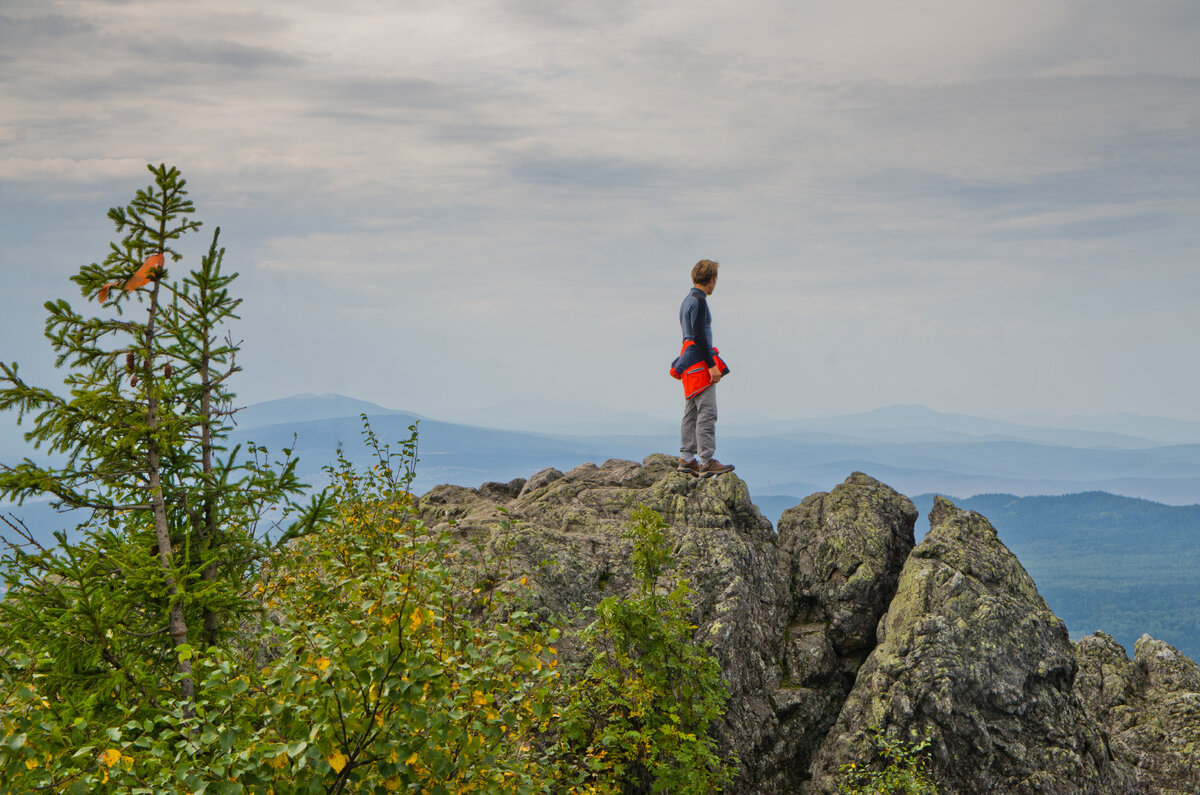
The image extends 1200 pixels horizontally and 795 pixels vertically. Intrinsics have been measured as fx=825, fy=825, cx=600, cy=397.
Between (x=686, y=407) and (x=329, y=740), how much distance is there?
1363 centimetres

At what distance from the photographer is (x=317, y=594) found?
8023mm

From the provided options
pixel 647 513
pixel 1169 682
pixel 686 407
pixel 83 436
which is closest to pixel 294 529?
pixel 83 436

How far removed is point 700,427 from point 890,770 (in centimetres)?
776

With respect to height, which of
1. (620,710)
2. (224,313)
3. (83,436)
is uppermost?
(224,313)

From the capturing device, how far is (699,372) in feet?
59.0

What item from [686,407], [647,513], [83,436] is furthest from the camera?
[686,407]

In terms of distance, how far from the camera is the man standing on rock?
1745 cm

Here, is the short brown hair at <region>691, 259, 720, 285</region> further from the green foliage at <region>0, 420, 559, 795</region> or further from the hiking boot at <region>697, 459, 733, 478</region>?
the green foliage at <region>0, 420, 559, 795</region>

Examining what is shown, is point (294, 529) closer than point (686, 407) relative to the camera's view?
Yes

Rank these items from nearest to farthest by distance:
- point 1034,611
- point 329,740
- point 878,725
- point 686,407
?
point 329,740 → point 878,725 → point 1034,611 → point 686,407

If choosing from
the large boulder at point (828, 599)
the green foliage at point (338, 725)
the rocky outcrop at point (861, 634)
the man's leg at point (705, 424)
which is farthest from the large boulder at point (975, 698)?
the green foliage at point (338, 725)

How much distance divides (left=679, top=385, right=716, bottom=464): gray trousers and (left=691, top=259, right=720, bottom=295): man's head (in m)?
2.23

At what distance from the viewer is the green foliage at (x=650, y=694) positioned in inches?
466

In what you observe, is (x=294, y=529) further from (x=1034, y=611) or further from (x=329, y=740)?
(x=1034, y=611)
